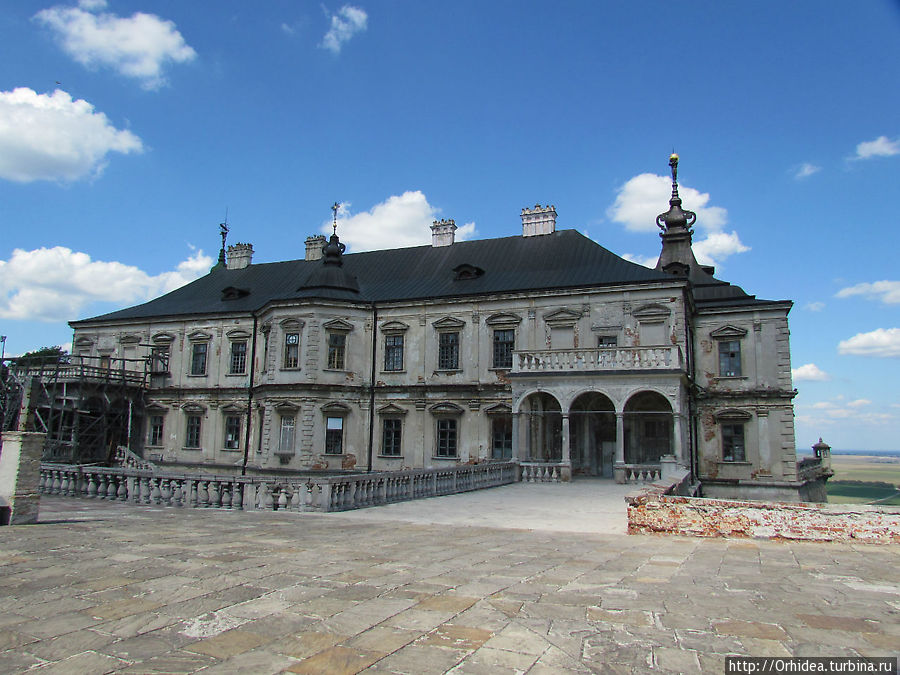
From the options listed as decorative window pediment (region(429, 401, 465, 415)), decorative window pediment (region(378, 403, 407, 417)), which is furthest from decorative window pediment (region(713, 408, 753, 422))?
decorative window pediment (region(378, 403, 407, 417))

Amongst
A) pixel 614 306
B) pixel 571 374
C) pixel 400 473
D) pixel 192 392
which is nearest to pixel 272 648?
pixel 400 473

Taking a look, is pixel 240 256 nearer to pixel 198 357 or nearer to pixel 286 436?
pixel 198 357

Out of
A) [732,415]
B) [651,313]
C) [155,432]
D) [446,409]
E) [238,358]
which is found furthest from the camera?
[155,432]

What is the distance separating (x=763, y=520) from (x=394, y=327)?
2064 cm

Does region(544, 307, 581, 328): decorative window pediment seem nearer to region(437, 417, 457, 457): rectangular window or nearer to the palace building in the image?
the palace building

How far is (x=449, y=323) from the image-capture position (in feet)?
91.4

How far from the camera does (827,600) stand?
5797mm

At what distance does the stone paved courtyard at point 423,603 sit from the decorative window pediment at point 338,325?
62.6 feet

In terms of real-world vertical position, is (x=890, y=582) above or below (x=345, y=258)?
below

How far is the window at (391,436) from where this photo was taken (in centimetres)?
2825

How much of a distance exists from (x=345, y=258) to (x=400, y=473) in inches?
791

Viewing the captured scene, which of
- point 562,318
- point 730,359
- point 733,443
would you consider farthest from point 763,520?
point 730,359

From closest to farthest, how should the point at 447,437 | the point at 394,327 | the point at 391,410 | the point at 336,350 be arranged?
the point at 447,437, the point at 391,410, the point at 336,350, the point at 394,327

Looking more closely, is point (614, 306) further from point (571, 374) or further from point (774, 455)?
point (774, 455)
